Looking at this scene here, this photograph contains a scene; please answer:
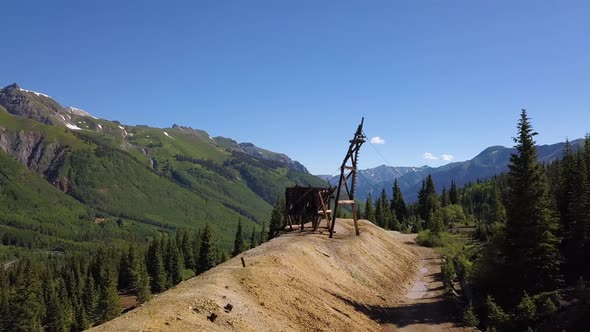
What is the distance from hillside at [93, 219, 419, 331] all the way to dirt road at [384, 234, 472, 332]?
1.08m

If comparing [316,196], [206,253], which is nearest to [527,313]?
[316,196]

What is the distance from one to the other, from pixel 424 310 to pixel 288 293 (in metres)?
13.9

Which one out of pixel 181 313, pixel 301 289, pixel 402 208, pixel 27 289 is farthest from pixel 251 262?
pixel 402 208

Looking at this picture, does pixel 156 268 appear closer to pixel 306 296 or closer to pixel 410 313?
pixel 410 313

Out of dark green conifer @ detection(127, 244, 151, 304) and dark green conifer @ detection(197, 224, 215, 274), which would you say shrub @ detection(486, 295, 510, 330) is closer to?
dark green conifer @ detection(127, 244, 151, 304)

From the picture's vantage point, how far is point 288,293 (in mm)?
25609

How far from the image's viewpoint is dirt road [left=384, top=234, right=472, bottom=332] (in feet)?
98.0

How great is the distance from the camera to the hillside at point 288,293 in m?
18.3

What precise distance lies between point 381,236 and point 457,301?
974 inches

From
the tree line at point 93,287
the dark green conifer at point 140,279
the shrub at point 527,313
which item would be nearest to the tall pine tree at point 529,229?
the shrub at point 527,313

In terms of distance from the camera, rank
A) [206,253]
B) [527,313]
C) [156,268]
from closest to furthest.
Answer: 1. [527,313]
2. [206,253]
3. [156,268]

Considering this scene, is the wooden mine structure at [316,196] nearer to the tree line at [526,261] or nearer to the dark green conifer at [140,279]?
the tree line at [526,261]

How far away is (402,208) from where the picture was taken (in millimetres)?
142000

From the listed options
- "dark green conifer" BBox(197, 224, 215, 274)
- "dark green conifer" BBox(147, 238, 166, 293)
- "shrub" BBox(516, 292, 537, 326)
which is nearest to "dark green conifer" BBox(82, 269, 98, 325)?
"dark green conifer" BBox(147, 238, 166, 293)
